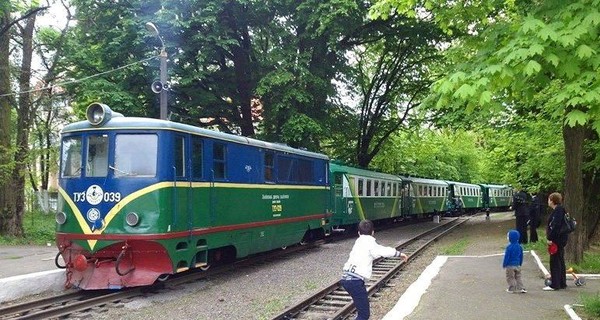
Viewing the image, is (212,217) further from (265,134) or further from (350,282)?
(265,134)

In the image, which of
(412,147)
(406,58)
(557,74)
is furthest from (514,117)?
(412,147)

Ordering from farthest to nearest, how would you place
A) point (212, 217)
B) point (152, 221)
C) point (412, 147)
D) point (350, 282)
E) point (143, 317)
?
point (412, 147), point (212, 217), point (152, 221), point (143, 317), point (350, 282)

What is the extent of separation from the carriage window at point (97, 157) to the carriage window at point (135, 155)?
0.82 feet

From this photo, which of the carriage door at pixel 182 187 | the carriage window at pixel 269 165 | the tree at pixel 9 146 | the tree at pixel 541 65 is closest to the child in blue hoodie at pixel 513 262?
the tree at pixel 541 65

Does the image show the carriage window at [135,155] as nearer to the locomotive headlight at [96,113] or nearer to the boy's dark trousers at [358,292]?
the locomotive headlight at [96,113]

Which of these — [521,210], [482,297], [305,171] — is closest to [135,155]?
[482,297]

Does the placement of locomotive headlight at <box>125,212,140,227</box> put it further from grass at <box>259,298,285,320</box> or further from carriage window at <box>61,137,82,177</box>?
grass at <box>259,298,285,320</box>

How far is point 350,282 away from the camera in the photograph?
20.9 feet

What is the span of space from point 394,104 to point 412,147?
1184 centimetres

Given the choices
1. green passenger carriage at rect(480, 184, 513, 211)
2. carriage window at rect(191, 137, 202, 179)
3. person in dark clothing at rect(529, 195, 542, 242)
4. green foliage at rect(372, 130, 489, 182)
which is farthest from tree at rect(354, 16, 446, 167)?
green passenger carriage at rect(480, 184, 513, 211)

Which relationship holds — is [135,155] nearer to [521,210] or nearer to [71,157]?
[71,157]

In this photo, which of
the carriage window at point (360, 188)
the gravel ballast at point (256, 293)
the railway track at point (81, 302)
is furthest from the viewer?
the carriage window at point (360, 188)

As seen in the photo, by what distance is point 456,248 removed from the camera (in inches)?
699

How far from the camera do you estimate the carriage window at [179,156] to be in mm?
9781
